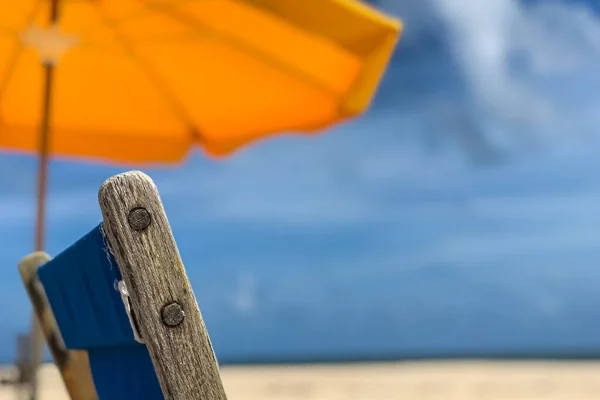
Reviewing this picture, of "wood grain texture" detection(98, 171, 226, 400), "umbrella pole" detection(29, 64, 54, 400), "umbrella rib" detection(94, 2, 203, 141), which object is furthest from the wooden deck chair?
"umbrella rib" detection(94, 2, 203, 141)

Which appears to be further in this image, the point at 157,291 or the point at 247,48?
the point at 247,48

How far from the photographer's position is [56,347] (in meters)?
1.12

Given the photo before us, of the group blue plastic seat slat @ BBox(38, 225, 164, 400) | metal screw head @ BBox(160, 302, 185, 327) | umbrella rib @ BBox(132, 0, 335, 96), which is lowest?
metal screw head @ BBox(160, 302, 185, 327)

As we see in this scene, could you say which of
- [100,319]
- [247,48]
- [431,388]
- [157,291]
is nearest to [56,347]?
[100,319]

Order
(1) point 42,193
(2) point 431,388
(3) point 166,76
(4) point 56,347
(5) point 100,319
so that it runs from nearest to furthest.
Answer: (5) point 100,319, (4) point 56,347, (1) point 42,193, (3) point 166,76, (2) point 431,388

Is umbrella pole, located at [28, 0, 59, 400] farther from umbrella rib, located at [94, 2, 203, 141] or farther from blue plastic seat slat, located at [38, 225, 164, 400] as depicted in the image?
blue plastic seat slat, located at [38, 225, 164, 400]

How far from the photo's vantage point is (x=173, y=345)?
22.9 inches

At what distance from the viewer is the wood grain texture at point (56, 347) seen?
3.42 feet

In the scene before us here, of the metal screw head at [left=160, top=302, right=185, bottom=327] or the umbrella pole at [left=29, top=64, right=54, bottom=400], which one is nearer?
the metal screw head at [left=160, top=302, right=185, bottom=327]

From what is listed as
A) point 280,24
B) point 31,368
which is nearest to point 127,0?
point 280,24

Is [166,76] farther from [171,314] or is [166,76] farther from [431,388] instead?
[431,388]

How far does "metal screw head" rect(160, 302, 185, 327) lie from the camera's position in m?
0.58

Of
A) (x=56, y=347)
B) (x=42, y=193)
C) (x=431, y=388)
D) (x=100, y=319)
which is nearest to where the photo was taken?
(x=100, y=319)

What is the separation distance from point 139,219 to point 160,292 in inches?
2.6
